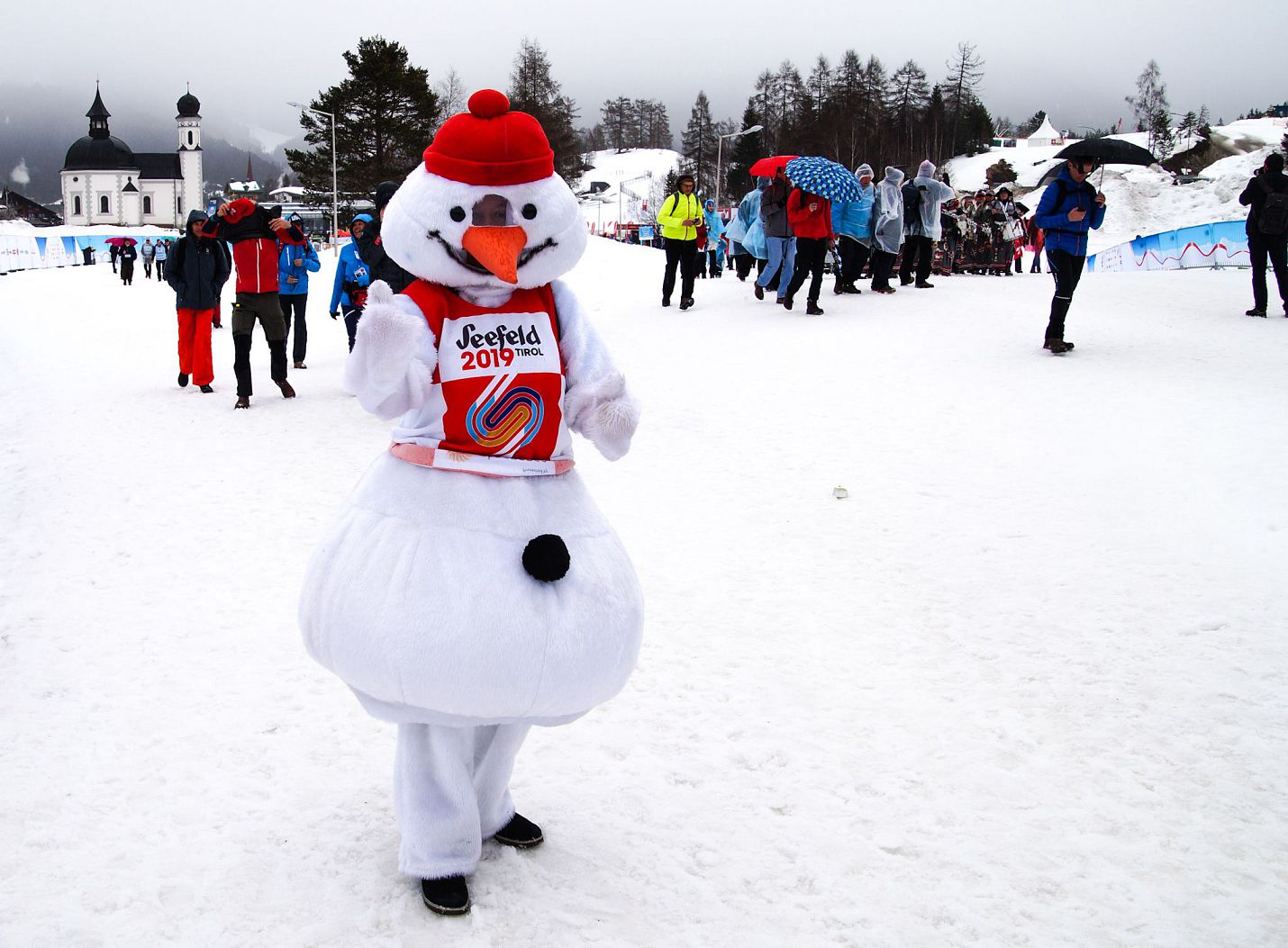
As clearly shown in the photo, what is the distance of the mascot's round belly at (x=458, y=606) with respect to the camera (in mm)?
2463

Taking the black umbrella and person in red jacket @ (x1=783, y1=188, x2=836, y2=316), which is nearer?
the black umbrella

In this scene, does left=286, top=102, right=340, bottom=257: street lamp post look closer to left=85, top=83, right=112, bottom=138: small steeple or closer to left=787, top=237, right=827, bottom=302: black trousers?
left=787, top=237, right=827, bottom=302: black trousers

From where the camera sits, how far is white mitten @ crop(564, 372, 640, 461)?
283 cm

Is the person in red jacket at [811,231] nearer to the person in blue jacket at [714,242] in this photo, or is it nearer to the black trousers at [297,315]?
the black trousers at [297,315]

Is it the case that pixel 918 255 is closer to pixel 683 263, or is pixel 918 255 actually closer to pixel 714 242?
pixel 683 263

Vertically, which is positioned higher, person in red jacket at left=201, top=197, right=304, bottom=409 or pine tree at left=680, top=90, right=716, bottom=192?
pine tree at left=680, top=90, right=716, bottom=192

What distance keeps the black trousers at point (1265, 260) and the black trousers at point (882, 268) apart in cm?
481

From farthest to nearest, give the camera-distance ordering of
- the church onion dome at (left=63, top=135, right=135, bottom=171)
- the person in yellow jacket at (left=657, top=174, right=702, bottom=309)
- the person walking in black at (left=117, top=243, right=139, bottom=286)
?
the church onion dome at (left=63, top=135, right=135, bottom=171), the person walking in black at (left=117, top=243, right=139, bottom=286), the person in yellow jacket at (left=657, top=174, right=702, bottom=309)

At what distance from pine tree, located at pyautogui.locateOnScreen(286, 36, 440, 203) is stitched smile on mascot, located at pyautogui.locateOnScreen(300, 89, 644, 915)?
51841mm

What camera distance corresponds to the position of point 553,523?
268 centimetres

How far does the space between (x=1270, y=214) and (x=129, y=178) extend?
5210 inches

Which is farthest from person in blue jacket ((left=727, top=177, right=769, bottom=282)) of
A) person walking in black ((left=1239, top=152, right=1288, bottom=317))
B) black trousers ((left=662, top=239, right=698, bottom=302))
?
person walking in black ((left=1239, top=152, right=1288, bottom=317))

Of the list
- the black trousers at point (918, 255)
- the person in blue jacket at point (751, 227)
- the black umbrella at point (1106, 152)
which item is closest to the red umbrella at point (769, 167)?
the person in blue jacket at point (751, 227)

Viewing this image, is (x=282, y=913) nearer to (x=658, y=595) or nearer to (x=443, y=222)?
(x=443, y=222)
